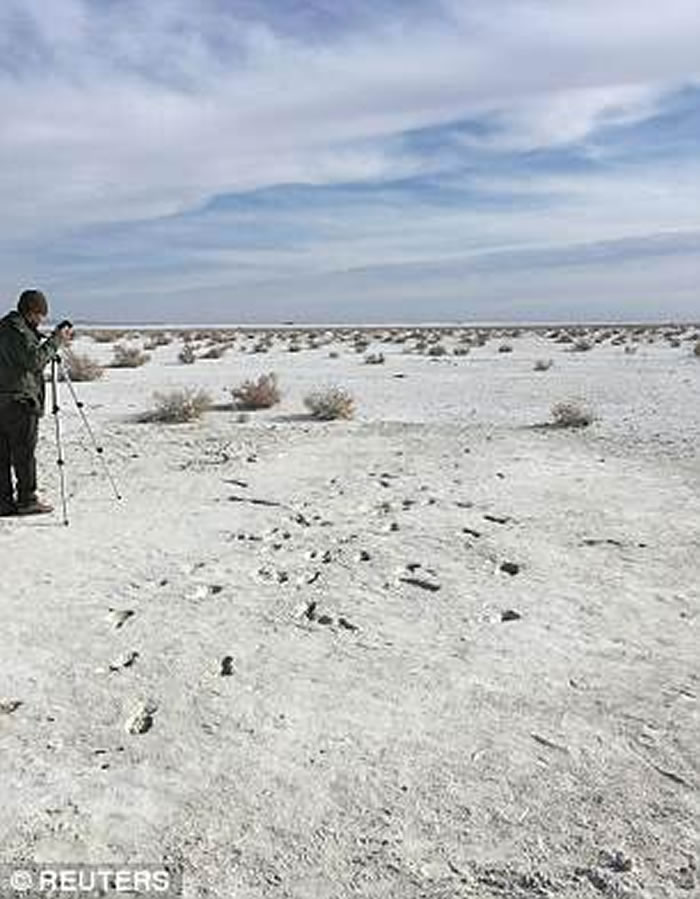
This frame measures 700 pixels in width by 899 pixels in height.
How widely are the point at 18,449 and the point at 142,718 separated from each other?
4704 mm

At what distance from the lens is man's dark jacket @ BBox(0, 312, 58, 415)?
28.7ft

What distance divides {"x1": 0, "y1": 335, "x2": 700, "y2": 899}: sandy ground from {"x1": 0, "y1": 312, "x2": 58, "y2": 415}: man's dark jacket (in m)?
1.12

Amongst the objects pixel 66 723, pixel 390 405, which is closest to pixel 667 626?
pixel 66 723

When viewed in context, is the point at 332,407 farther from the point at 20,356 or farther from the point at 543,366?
the point at 543,366

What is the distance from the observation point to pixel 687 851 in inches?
151

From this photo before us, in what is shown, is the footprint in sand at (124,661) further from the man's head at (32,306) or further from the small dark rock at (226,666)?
the man's head at (32,306)

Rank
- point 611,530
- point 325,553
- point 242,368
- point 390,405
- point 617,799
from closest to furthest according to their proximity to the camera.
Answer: point 617,799, point 325,553, point 611,530, point 390,405, point 242,368

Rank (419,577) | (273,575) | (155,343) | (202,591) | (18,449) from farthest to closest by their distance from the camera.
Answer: (155,343)
(18,449)
(273,575)
(419,577)
(202,591)

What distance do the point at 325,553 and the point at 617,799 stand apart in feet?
13.0

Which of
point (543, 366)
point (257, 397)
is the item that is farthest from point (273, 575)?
point (543, 366)

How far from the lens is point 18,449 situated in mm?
9102

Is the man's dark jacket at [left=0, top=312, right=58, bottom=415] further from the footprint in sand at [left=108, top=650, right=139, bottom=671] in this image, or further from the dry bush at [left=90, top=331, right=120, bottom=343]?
the dry bush at [left=90, top=331, right=120, bottom=343]

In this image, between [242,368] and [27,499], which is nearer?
[27,499]

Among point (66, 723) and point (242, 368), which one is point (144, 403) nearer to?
point (242, 368)
